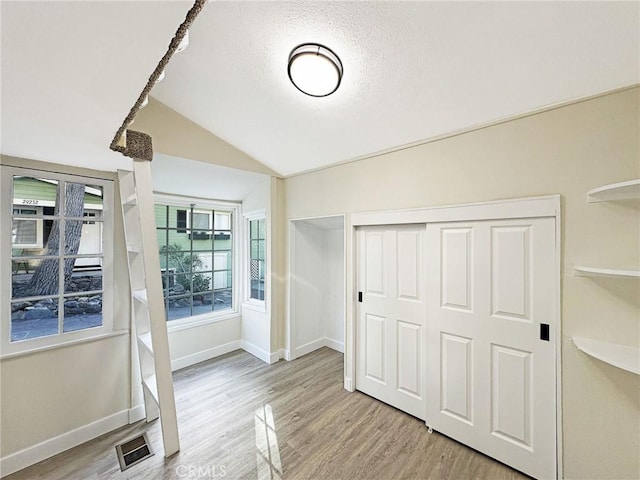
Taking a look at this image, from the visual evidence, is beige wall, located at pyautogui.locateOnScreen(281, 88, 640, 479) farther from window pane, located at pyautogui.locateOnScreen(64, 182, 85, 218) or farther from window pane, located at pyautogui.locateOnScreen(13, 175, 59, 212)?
window pane, located at pyautogui.locateOnScreen(13, 175, 59, 212)

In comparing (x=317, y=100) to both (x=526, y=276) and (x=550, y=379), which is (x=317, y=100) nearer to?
(x=526, y=276)

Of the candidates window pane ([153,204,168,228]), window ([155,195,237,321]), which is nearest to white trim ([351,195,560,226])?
window ([155,195,237,321])

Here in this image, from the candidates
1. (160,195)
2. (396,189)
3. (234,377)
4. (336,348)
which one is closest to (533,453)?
(396,189)

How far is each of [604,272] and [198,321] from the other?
3.84 metres

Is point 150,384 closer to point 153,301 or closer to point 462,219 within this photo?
point 153,301

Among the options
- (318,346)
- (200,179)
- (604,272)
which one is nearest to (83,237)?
(200,179)

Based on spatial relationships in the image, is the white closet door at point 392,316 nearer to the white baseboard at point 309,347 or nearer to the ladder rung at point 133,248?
the white baseboard at point 309,347

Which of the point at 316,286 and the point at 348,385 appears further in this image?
the point at 316,286

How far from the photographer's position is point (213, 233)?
3.86 metres

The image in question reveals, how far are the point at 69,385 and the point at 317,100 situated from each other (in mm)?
2927

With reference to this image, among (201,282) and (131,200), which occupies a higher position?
(131,200)

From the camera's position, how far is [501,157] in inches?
74.6

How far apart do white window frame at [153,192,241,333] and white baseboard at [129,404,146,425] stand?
37.5 inches

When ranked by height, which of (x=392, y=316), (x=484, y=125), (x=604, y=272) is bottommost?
(x=392, y=316)
